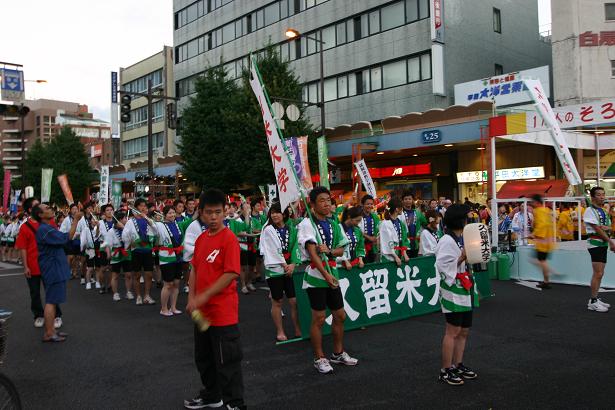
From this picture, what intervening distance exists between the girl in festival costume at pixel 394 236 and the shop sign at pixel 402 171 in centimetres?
1816

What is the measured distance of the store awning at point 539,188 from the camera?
57.7ft

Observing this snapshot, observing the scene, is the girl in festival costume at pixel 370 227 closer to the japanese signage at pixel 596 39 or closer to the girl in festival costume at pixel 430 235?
the girl in festival costume at pixel 430 235

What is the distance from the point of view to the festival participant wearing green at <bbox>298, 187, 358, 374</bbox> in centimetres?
526

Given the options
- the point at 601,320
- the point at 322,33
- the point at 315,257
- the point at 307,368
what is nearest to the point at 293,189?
the point at 315,257

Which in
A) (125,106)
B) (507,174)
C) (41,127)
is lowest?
(507,174)

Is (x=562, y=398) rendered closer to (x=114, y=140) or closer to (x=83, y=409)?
(x=83, y=409)

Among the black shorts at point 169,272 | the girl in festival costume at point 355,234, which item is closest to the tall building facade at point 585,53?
the girl in festival costume at point 355,234

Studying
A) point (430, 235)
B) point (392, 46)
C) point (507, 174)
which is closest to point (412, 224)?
point (430, 235)

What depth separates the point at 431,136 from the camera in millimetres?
24172

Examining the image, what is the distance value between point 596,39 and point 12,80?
24879 millimetres

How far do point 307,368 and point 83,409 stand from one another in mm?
2188

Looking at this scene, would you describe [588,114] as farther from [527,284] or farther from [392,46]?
[392,46]

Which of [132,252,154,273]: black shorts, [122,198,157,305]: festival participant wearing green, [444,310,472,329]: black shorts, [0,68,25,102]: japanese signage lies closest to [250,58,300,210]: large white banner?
[444,310,472,329]: black shorts

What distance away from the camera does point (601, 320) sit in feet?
24.6
